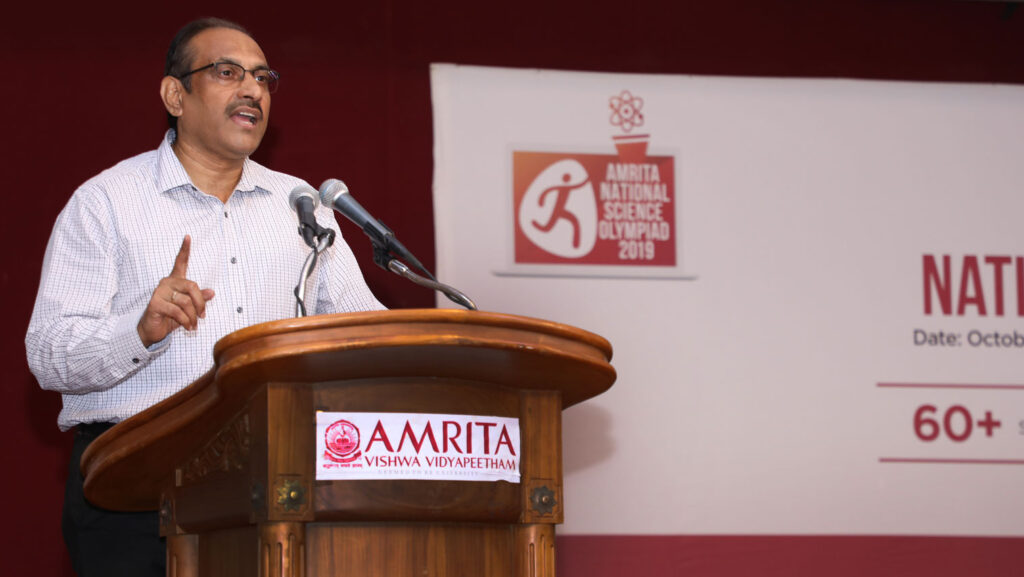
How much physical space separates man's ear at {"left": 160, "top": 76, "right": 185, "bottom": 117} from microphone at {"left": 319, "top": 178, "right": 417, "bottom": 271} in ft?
2.18

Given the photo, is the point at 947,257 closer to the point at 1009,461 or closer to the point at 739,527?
the point at 1009,461

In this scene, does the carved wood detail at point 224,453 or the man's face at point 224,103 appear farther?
the man's face at point 224,103

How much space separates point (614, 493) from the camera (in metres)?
3.86

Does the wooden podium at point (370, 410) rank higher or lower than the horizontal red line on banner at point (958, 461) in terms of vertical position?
higher

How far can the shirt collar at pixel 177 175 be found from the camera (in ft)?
7.69

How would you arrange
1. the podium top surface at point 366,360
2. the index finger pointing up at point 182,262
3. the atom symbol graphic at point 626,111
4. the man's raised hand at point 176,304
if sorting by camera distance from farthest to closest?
1. the atom symbol graphic at point 626,111
2. the index finger pointing up at point 182,262
3. the man's raised hand at point 176,304
4. the podium top surface at point 366,360

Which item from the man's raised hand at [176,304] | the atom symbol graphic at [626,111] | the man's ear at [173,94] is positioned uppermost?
the atom symbol graphic at [626,111]

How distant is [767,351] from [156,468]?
2583 millimetres

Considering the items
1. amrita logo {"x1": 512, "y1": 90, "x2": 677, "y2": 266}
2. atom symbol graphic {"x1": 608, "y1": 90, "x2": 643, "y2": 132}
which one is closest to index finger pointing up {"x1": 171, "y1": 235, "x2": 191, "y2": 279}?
amrita logo {"x1": 512, "y1": 90, "x2": 677, "y2": 266}

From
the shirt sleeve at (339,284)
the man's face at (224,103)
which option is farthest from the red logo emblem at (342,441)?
the man's face at (224,103)

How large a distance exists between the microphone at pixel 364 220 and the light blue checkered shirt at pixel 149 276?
0.38 metres

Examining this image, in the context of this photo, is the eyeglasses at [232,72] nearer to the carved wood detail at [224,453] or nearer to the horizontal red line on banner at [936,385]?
the carved wood detail at [224,453]

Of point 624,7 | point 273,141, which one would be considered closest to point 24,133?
point 273,141

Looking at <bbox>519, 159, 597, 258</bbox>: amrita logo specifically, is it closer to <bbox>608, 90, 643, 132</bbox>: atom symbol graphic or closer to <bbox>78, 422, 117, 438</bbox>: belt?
<bbox>608, 90, 643, 132</bbox>: atom symbol graphic
